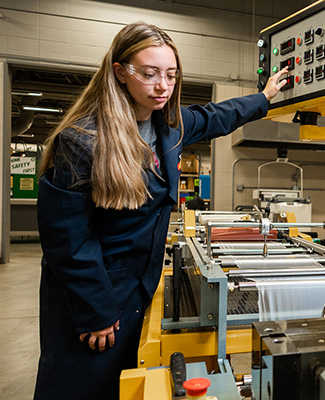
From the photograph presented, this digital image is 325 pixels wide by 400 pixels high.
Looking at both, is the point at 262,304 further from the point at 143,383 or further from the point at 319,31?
the point at 319,31

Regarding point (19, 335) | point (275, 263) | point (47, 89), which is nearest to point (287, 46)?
point (275, 263)

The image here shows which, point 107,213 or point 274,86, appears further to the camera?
point 274,86

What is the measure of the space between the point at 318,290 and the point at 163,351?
0.46 meters

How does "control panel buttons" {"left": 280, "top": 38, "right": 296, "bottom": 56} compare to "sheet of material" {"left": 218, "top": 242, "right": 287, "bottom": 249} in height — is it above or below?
above

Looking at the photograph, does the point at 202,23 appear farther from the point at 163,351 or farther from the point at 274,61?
the point at 163,351

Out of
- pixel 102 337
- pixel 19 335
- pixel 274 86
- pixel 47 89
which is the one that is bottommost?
pixel 19 335

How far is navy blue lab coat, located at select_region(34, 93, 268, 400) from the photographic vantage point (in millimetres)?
695

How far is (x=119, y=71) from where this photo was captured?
774 millimetres

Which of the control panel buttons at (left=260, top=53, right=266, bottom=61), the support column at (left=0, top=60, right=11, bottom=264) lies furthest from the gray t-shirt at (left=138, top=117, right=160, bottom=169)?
the support column at (left=0, top=60, right=11, bottom=264)

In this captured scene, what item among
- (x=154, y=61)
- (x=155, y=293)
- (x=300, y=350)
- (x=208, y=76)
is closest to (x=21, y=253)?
(x=208, y=76)

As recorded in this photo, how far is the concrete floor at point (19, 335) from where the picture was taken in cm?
163

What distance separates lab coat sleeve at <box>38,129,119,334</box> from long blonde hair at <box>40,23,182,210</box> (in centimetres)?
5

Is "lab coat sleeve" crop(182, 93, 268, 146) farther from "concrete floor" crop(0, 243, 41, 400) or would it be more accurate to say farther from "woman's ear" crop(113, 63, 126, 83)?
"concrete floor" crop(0, 243, 41, 400)

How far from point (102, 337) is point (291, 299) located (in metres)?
0.54
